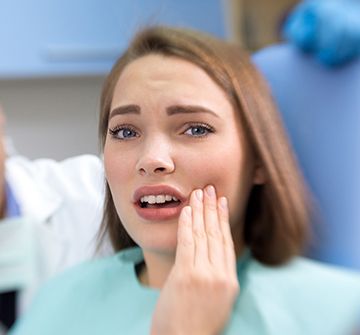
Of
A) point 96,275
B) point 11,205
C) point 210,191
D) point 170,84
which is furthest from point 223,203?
point 11,205

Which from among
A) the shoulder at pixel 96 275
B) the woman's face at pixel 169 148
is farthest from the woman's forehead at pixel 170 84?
the shoulder at pixel 96 275

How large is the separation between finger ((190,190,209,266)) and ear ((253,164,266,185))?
0.08 meters

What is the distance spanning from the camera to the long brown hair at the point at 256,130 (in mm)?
576

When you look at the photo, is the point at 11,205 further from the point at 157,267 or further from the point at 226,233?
the point at 226,233

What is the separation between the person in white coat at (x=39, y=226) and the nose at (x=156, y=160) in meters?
0.22

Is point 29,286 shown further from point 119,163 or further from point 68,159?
point 119,163

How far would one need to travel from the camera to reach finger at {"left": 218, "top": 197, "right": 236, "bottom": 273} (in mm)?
520

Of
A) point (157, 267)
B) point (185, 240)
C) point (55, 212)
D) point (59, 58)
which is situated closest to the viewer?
point (185, 240)

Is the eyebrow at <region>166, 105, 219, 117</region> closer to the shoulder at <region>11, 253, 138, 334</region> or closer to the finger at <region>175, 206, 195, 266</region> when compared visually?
the finger at <region>175, 206, 195, 266</region>

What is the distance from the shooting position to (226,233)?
1.75ft

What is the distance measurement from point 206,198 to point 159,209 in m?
0.05

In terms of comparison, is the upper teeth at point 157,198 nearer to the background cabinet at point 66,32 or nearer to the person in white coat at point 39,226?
the person in white coat at point 39,226

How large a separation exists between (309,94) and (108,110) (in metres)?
0.25

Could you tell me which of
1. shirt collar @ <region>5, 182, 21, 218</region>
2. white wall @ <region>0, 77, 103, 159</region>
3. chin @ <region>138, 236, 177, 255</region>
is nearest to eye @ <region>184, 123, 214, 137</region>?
chin @ <region>138, 236, 177, 255</region>
